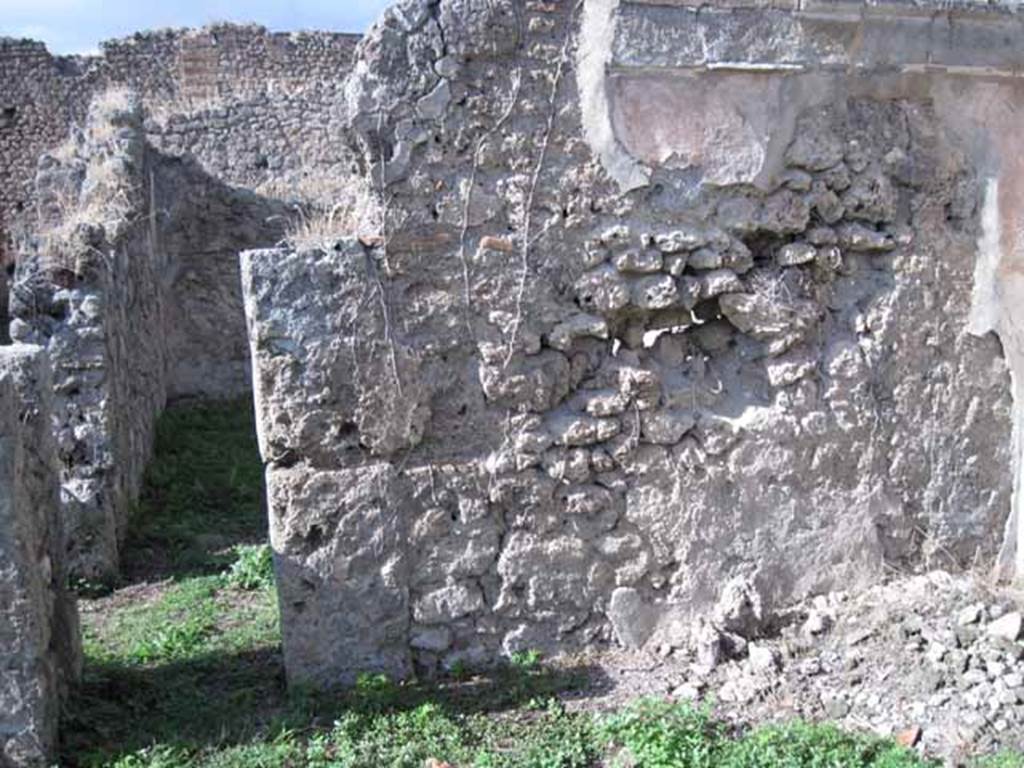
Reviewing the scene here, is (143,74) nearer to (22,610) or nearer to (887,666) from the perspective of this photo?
(22,610)

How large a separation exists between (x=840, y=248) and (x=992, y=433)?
1103mm

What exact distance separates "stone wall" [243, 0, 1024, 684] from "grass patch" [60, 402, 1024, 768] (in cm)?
24

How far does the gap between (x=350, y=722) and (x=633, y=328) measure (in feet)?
6.38

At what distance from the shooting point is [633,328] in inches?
185

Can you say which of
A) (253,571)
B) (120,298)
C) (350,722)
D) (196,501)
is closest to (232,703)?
(350,722)

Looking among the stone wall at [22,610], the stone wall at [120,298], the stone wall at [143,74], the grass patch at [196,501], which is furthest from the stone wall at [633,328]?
the stone wall at [143,74]

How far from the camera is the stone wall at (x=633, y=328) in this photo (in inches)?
173

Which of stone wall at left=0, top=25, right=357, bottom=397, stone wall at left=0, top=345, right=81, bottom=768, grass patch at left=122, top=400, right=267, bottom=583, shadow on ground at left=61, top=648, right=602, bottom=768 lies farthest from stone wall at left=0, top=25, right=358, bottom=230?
stone wall at left=0, top=345, right=81, bottom=768

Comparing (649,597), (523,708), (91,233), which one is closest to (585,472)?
(649,597)

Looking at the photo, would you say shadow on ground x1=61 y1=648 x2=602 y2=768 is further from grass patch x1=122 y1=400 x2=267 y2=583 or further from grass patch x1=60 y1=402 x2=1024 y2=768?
grass patch x1=122 y1=400 x2=267 y2=583

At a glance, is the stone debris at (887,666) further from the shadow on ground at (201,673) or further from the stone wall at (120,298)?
the stone wall at (120,298)

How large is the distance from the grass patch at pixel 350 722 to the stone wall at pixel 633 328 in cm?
24

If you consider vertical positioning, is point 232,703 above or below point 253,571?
below

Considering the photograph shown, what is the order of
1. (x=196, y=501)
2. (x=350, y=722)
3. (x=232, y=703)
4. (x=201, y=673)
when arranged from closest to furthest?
1. (x=350, y=722)
2. (x=232, y=703)
3. (x=201, y=673)
4. (x=196, y=501)
